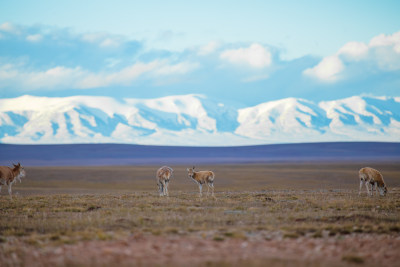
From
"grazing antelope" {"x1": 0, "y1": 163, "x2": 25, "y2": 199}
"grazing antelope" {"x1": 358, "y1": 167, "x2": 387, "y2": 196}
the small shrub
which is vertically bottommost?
the small shrub

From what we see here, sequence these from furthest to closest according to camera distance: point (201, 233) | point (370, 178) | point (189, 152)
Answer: point (189, 152) < point (370, 178) < point (201, 233)

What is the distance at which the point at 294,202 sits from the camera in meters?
22.1

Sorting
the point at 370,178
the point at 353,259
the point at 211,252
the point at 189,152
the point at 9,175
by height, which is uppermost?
the point at 189,152

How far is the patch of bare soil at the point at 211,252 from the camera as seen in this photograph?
10.2m

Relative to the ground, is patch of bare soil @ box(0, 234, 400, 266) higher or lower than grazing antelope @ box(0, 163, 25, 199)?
lower

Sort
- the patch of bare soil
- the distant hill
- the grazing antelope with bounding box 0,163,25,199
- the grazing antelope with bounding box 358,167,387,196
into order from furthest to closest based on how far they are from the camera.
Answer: the distant hill → the grazing antelope with bounding box 358,167,387,196 → the grazing antelope with bounding box 0,163,25,199 → the patch of bare soil

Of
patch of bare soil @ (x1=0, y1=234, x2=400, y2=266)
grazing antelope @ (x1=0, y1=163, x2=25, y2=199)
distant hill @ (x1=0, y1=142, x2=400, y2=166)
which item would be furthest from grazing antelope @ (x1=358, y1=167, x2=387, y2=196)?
distant hill @ (x1=0, y1=142, x2=400, y2=166)

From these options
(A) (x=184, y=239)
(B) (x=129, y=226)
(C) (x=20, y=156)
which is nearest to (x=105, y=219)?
(B) (x=129, y=226)

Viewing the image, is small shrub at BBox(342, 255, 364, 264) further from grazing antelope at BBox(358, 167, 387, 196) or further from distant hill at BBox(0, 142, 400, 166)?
distant hill at BBox(0, 142, 400, 166)

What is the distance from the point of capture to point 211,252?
11.1 metres

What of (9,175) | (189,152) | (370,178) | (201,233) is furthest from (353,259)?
(189,152)

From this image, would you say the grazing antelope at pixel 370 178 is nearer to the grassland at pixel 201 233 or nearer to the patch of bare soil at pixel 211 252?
the grassland at pixel 201 233

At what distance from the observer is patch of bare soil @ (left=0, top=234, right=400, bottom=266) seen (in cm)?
1019

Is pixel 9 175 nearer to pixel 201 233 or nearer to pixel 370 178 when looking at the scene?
pixel 201 233
